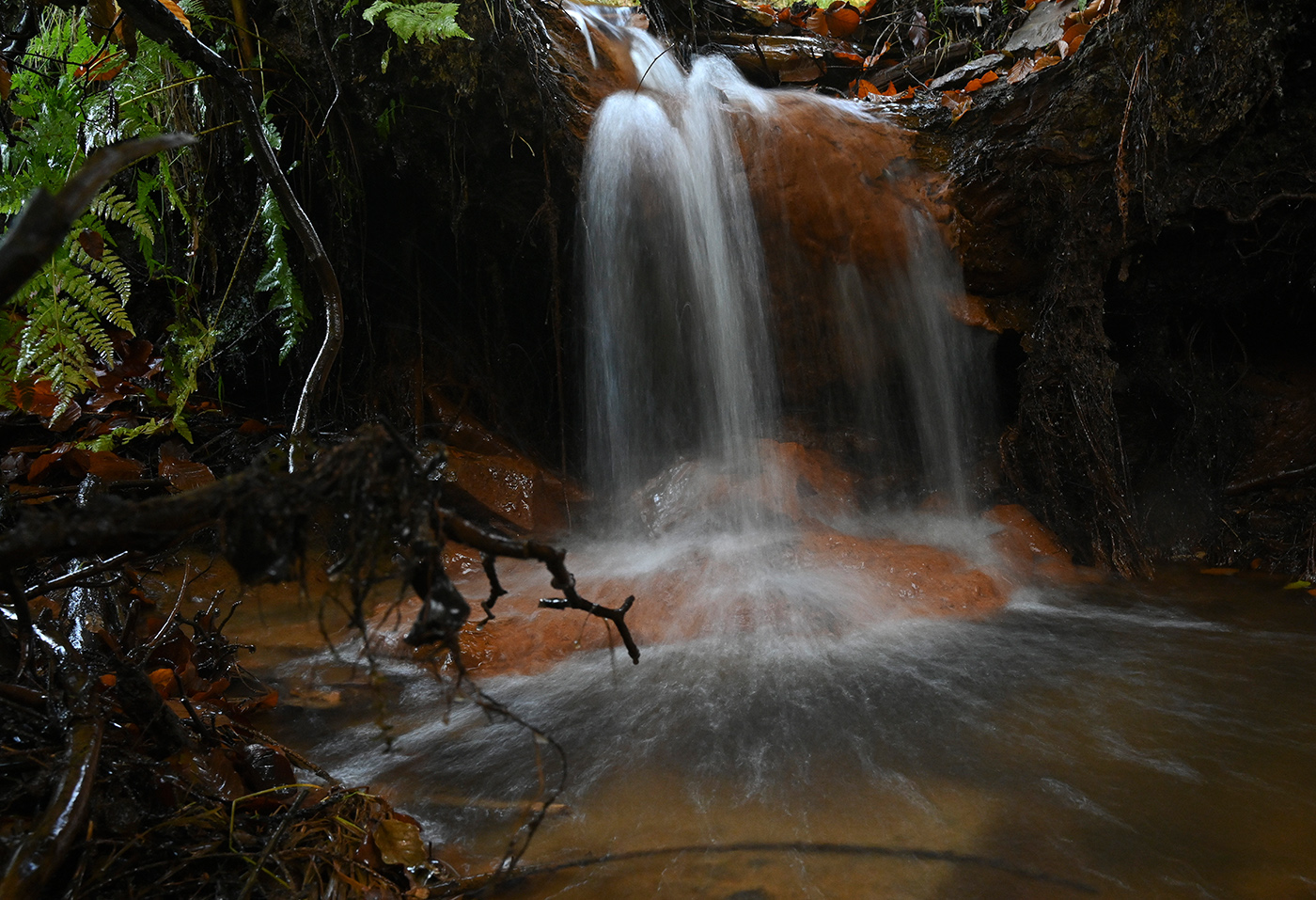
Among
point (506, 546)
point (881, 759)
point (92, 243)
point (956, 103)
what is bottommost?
point (881, 759)

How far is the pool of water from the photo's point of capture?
1834 millimetres

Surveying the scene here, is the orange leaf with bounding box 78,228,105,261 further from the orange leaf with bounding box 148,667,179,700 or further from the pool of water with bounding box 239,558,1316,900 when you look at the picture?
the pool of water with bounding box 239,558,1316,900

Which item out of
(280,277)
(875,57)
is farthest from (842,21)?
(280,277)

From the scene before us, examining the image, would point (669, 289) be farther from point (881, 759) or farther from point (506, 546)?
point (506, 546)

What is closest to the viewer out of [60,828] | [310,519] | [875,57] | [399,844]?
[310,519]

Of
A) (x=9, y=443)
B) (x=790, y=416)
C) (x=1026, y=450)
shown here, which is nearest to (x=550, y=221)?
(x=790, y=416)

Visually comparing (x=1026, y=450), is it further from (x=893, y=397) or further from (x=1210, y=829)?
(x=1210, y=829)

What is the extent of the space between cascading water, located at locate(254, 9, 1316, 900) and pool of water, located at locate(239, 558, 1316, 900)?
0.04ft

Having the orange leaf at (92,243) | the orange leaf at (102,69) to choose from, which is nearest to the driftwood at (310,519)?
the orange leaf at (92,243)

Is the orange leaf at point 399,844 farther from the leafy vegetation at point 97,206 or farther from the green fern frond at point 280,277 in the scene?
the green fern frond at point 280,277

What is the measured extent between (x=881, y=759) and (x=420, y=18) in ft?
13.6

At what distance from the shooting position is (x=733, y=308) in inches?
213

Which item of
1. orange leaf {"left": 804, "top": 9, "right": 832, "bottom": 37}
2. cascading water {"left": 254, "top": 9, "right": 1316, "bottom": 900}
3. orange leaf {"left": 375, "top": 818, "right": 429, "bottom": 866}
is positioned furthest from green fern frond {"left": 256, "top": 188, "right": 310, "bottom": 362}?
orange leaf {"left": 804, "top": 9, "right": 832, "bottom": 37}

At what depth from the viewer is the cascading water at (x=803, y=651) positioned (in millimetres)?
1940
